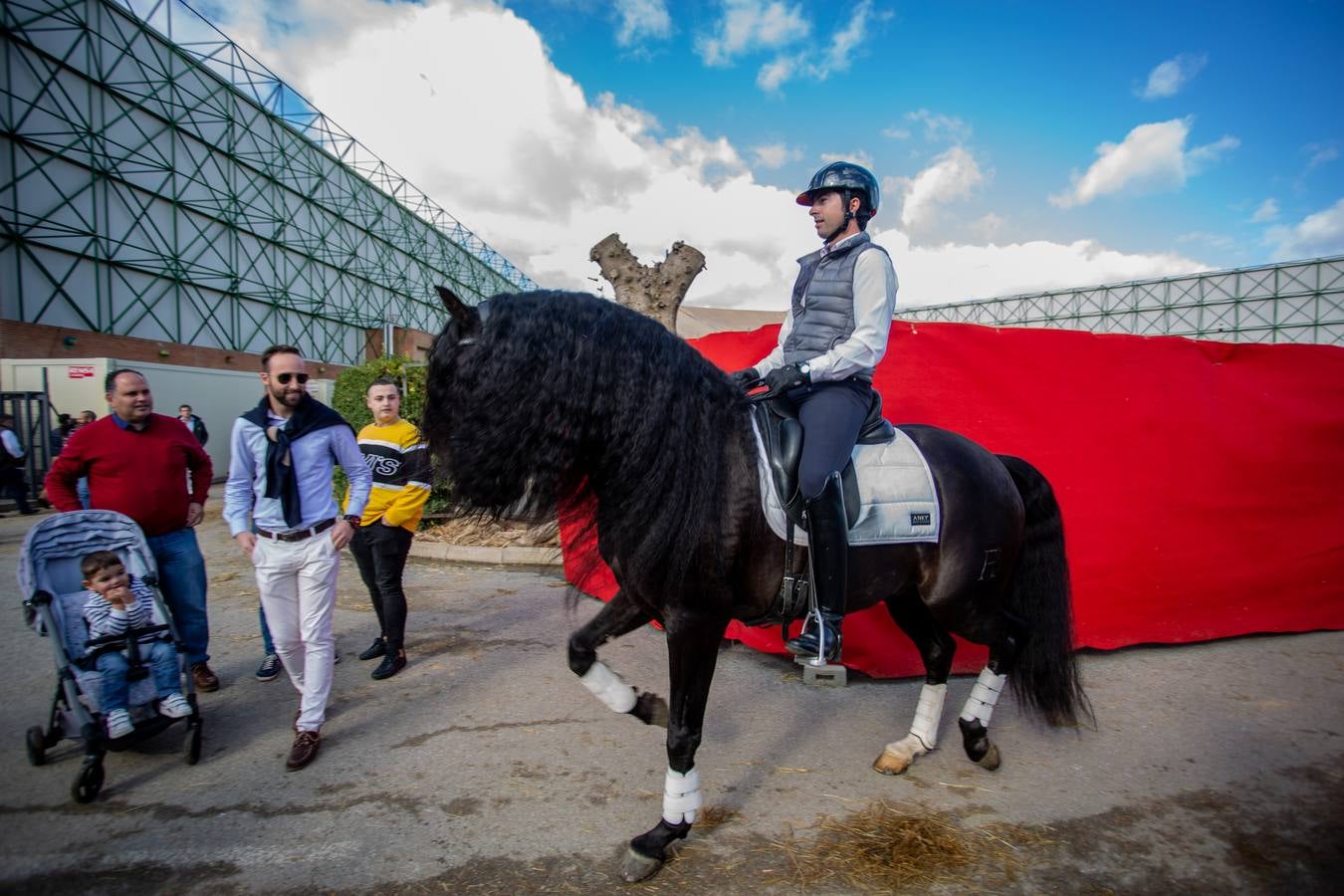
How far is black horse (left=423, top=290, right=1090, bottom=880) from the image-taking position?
2189 millimetres

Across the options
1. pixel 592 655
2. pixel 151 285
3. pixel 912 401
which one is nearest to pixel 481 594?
pixel 592 655

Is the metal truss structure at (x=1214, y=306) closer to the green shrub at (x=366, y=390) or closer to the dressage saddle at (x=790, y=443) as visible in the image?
the green shrub at (x=366, y=390)

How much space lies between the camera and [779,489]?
2635mm

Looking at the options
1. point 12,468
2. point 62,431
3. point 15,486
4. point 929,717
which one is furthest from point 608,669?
point 62,431

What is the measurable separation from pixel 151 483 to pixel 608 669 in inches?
133

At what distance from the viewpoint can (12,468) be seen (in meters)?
10.5

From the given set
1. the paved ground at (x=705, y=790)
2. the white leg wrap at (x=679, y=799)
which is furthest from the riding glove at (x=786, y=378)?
the paved ground at (x=705, y=790)

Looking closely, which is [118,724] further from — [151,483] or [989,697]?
[989,697]

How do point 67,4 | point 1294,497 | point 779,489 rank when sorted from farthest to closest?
point 67,4 → point 1294,497 → point 779,489

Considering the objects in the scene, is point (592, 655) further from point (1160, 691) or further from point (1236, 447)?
point (1236, 447)

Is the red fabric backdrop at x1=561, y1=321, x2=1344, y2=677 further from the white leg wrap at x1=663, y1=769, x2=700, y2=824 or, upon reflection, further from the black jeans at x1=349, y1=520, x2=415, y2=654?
the white leg wrap at x1=663, y1=769, x2=700, y2=824

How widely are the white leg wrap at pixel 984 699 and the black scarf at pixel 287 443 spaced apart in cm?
377

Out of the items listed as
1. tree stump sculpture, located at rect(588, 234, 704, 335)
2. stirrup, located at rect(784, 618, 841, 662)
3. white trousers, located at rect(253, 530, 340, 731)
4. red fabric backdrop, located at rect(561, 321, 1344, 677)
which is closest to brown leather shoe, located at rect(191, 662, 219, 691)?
white trousers, located at rect(253, 530, 340, 731)

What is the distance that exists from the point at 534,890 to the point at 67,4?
91.6 ft
